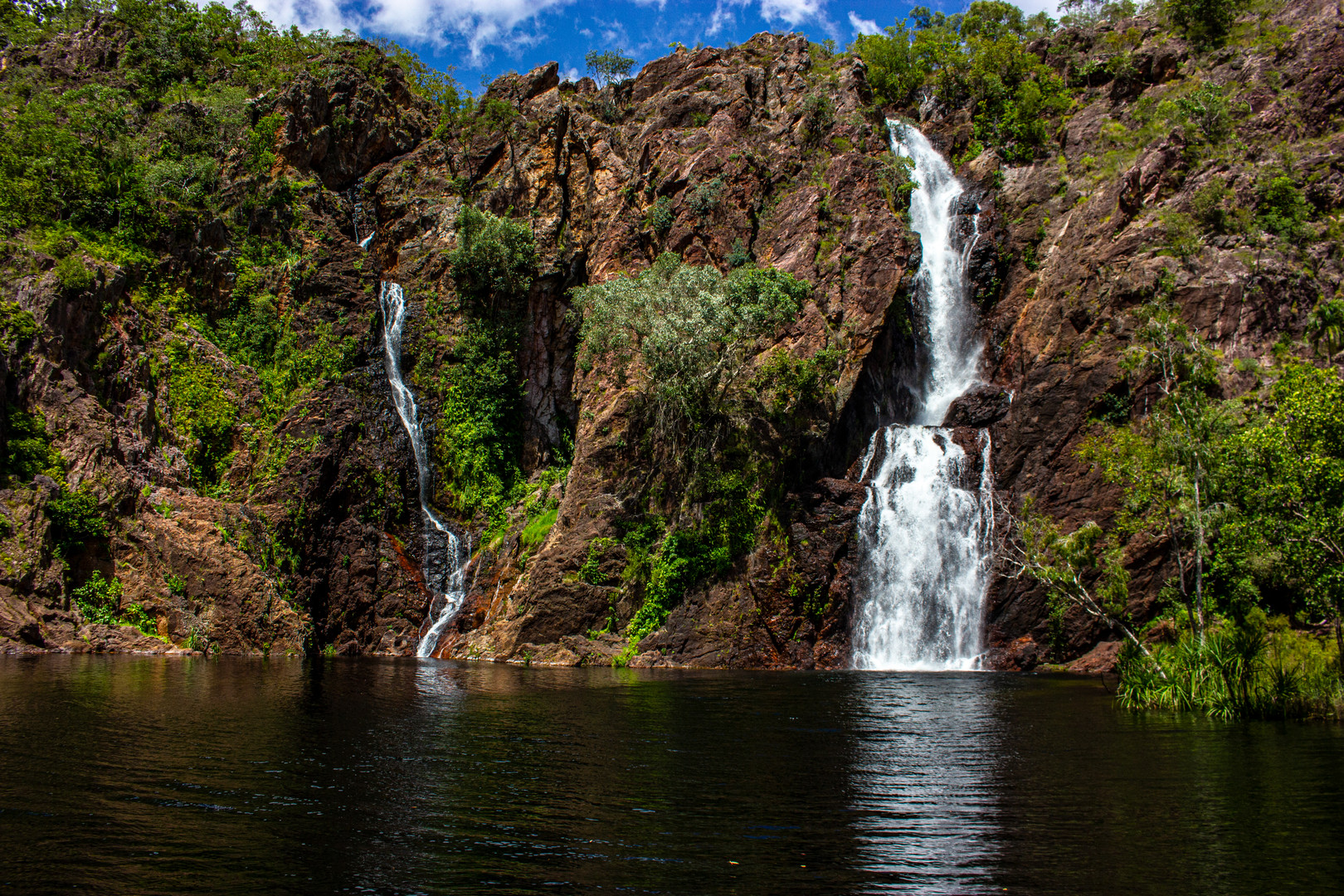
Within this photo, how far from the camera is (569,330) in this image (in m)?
51.6

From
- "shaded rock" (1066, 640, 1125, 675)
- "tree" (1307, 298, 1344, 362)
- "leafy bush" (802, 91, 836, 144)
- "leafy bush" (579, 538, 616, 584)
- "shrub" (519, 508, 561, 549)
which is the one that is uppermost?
"leafy bush" (802, 91, 836, 144)

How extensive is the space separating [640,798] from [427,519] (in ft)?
118

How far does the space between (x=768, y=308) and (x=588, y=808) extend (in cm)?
3245

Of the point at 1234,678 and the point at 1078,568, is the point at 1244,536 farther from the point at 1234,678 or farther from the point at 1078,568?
the point at 1078,568

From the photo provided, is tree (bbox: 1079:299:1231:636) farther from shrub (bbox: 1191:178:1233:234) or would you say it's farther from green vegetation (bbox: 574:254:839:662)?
green vegetation (bbox: 574:254:839:662)

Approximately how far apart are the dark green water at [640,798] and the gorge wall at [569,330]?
16.2m

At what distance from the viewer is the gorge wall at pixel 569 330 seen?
3472 centimetres

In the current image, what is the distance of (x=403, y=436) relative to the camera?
149 ft

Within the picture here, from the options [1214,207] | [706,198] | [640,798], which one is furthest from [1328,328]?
[640,798]

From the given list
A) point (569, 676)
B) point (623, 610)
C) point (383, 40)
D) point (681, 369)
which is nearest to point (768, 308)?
Result: point (681, 369)

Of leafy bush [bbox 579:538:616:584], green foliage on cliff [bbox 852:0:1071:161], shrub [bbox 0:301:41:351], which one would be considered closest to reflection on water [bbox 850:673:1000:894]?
leafy bush [bbox 579:538:616:584]

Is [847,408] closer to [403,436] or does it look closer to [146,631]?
[403,436]

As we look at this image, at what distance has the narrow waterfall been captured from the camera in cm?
4097

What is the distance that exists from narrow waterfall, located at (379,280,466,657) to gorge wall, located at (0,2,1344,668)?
0.61 metres
